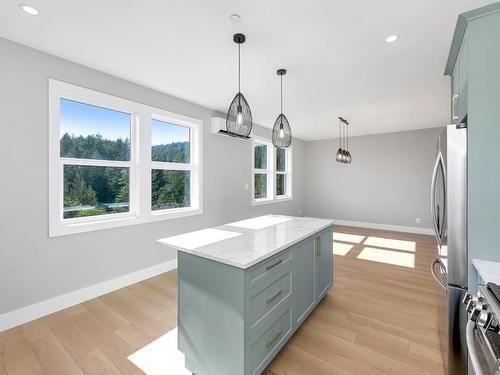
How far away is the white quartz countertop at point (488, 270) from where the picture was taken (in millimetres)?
1285

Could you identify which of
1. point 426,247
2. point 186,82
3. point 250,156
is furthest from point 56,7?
point 426,247

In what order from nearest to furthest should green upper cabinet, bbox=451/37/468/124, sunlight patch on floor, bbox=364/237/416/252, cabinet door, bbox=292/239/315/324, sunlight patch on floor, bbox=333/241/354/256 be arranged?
green upper cabinet, bbox=451/37/468/124 < cabinet door, bbox=292/239/315/324 < sunlight patch on floor, bbox=333/241/354/256 < sunlight patch on floor, bbox=364/237/416/252

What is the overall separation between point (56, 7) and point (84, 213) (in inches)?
78.6

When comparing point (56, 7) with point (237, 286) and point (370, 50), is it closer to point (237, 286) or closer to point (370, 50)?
point (237, 286)

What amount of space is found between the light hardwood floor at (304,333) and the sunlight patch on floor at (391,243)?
1.46 meters

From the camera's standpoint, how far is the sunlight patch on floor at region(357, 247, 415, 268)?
12.5 ft

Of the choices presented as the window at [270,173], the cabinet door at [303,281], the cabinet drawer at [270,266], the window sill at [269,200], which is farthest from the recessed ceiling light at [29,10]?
the window sill at [269,200]

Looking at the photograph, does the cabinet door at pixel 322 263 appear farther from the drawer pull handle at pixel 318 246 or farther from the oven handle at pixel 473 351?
the oven handle at pixel 473 351

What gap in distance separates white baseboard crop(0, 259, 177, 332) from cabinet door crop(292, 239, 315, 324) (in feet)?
7.17

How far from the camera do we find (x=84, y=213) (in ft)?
9.11

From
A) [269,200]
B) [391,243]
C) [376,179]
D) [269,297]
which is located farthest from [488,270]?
[376,179]

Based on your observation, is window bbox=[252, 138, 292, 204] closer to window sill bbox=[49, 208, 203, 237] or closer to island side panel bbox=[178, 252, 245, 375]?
Result: window sill bbox=[49, 208, 203, 237]

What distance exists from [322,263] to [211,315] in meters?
1.40

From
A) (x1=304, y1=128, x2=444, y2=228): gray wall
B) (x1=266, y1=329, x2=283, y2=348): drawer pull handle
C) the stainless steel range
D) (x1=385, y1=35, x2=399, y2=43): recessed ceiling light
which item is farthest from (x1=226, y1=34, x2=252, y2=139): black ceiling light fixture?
(x1=304, y1=128, x2=444, y2=228): gray wall
